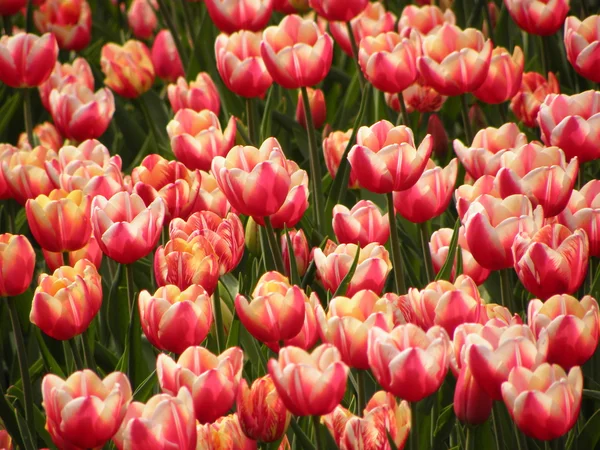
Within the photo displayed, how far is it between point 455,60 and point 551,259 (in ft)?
2.53

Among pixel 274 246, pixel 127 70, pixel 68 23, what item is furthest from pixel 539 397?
pixel 68 23

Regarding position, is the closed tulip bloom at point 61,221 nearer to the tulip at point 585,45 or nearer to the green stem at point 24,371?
the green stem at point 24,371

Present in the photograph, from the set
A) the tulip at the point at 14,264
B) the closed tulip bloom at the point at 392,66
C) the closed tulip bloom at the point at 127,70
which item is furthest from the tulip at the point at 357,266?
the closed tulip bloom at the point at 127,70

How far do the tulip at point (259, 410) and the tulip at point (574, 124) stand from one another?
2.71 ft

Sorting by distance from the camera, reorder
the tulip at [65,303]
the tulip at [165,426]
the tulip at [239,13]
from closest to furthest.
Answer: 1. the tulip at [165,426]
2. the tulip at [65,303]
3. the tulip at [239,13]

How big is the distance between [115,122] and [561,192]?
1793 millimetres

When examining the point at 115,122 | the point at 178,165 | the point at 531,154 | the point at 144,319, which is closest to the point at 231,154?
the point at 178,165

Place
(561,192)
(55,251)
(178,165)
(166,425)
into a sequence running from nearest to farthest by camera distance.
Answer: (166,425), (561,192), (55,251), (178,165)

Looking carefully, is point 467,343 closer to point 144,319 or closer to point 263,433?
point 263,433

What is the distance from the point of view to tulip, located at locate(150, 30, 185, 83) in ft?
9.78

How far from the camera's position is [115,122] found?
2.93 metres

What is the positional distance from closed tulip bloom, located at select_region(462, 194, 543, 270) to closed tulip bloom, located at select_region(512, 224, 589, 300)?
29 mm

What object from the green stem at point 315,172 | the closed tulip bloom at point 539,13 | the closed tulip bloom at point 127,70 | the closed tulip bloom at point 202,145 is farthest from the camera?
the closed tulip bloom at point 127,70

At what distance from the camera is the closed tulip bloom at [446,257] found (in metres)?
1.54
